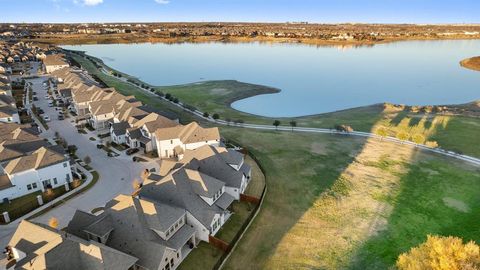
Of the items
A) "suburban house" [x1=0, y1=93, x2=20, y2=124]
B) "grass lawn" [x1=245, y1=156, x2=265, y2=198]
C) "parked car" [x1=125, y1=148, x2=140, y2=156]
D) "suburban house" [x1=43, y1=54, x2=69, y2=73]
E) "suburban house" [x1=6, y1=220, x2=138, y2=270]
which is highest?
"suburban house" [x1=43, y1=54, x2=69, y2=73]

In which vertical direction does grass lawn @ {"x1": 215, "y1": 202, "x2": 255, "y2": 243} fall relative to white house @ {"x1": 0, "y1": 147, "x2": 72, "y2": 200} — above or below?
below

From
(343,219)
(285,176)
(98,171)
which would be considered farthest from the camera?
(285,176)

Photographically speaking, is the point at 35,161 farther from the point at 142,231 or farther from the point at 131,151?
the point at 142,231

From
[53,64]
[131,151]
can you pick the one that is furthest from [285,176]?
[53,64]

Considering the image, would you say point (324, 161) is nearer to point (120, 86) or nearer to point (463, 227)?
point (463, 227)

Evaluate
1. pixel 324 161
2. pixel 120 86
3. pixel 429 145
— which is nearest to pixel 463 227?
pixel 324 161

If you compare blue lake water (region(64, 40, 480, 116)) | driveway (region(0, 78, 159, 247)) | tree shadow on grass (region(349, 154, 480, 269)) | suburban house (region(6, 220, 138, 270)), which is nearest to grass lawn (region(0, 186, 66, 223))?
driveway (region(0, 78, 159, 247))

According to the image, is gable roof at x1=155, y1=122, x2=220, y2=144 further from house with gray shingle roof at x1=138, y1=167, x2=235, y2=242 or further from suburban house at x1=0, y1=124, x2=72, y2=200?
suburban house at x1=0, y1=124, x2=72, y2=200
